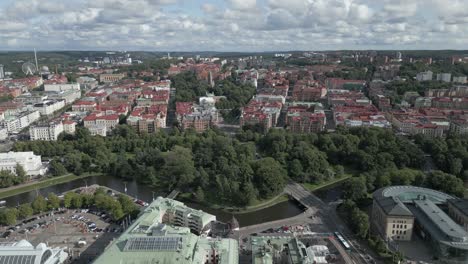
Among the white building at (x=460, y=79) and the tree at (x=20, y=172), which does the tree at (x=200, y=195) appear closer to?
the tree at (x=20, y=172)

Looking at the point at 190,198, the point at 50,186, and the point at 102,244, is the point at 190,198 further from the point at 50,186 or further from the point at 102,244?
the point at 50,186

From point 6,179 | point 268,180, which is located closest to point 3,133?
point 6,179

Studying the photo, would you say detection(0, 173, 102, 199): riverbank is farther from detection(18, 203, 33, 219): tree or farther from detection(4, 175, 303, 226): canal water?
detection(18, 203, 33, 219): tree

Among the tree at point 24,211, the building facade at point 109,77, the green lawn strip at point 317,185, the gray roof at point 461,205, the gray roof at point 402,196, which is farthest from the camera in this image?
the building facade at point 109,77

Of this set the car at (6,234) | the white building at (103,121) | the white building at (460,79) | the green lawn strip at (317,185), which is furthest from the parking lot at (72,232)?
the white building at (460,79)

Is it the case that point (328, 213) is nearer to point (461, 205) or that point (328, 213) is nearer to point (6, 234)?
point (461, 205)

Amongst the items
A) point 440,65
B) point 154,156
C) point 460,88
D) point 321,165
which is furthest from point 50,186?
point 440,65
